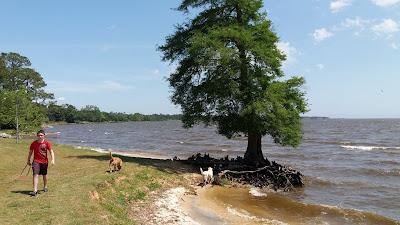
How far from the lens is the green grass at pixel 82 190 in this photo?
500 inches

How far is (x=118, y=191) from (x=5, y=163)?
868 centimetres

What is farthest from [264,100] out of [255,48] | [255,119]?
[255,48]

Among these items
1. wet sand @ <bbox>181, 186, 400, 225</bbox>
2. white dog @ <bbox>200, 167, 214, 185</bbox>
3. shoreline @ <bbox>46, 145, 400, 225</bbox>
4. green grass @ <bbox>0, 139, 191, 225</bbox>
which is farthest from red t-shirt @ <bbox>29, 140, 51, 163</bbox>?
white dog @ <bbox>200, 167, 214, 185</bbox>

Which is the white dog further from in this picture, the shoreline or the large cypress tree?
the large cypress tree

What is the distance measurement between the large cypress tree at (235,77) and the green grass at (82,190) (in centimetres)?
467

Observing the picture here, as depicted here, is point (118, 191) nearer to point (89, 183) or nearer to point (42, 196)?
point (89, 183)

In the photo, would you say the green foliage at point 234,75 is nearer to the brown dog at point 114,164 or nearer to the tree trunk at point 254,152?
the tree trunk at point 254,152

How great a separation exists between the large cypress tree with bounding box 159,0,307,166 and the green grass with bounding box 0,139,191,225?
4.67 metres

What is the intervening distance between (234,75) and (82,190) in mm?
13076

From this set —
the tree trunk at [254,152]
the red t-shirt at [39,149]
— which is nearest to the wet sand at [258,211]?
the tree trunk at [254,152]

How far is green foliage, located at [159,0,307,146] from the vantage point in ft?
82.9

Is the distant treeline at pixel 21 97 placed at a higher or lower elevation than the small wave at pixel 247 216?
higher

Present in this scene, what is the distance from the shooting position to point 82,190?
1596 cm

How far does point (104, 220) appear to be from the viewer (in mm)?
12859
